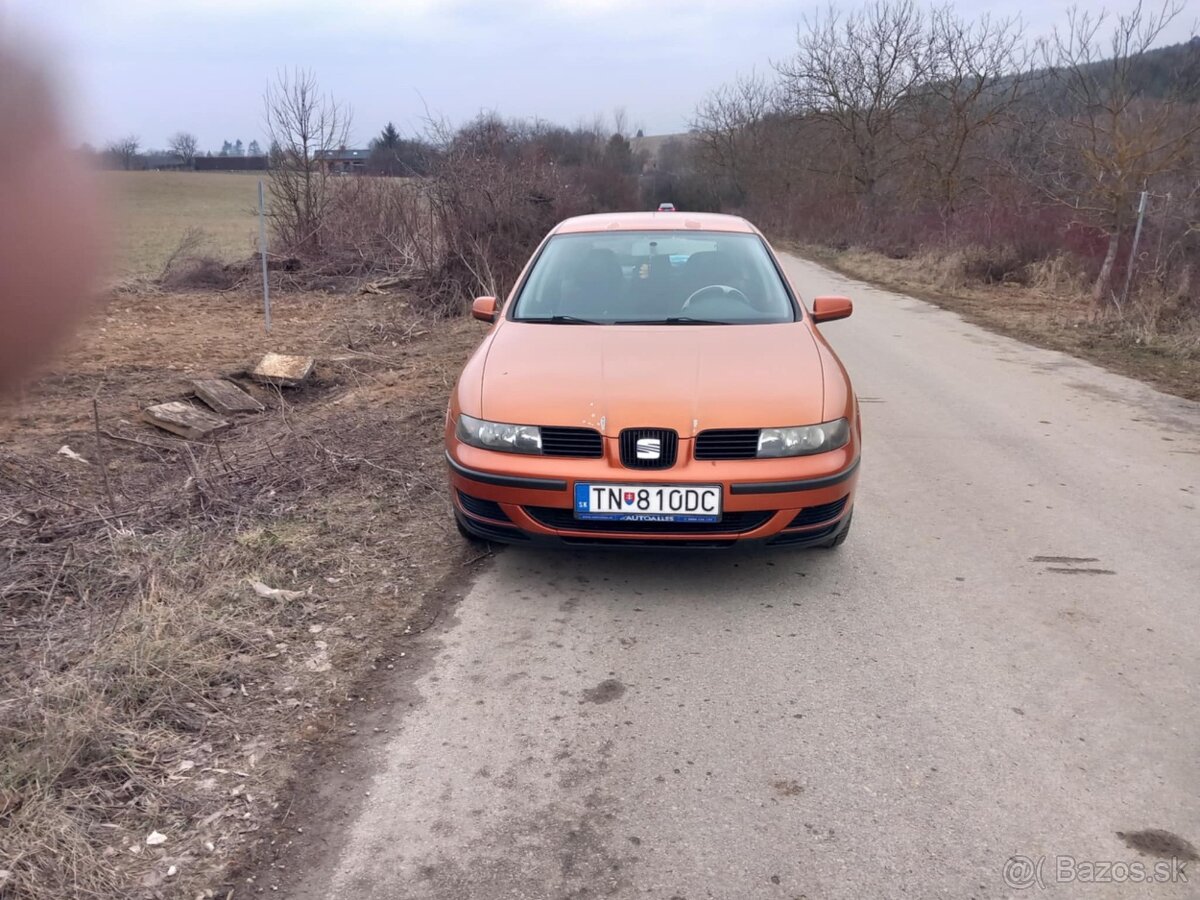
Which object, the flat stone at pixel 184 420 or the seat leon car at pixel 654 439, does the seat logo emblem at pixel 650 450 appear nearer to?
the seat leon car at pixel 654 439

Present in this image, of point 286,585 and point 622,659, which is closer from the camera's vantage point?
point 622,659

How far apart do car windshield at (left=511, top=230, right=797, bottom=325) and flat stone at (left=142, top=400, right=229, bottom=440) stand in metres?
3.35

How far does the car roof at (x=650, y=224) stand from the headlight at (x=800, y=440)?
7.36ft

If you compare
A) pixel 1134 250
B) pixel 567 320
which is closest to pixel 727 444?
pixel 567 320

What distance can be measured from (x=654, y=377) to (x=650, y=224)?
2066 mm

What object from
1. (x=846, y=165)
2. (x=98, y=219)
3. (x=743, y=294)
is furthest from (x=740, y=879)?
(x=846, y=165)

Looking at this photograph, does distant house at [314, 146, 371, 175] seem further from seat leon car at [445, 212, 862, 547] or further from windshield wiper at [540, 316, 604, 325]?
seat leon car at [445, 212, 862, 547]

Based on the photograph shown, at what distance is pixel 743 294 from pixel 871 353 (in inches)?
228

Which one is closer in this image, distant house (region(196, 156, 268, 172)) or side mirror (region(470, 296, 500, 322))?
distant house (region(196, 156, 268, 172))

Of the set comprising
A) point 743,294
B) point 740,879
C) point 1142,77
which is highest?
point 1142,77

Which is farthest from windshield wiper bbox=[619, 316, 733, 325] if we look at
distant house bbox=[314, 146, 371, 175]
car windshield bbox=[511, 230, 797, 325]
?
distant house bbox=[314, 146, 371, 175]

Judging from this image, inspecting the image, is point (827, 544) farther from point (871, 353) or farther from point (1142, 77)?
point (1142, 77)

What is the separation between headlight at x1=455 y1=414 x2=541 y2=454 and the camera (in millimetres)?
3883

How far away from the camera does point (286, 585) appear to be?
3.94 metres
